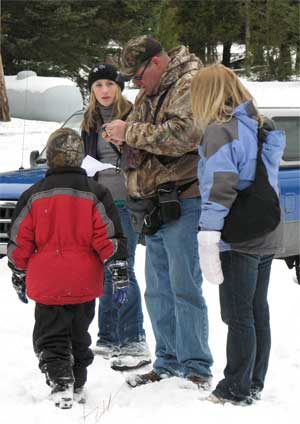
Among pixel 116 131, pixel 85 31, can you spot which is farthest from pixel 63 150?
pixel 85 31

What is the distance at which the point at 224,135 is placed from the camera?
3619 millimetres

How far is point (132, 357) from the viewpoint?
4.79 metres

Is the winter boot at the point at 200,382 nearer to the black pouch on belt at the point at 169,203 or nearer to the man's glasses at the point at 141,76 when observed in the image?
the black pouch on belt at the point at 169,203

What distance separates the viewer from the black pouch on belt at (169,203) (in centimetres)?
411

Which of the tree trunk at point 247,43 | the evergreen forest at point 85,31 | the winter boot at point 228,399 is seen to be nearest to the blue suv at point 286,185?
the winter boot at point 228,399

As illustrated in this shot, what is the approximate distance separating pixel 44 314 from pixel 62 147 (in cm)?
89

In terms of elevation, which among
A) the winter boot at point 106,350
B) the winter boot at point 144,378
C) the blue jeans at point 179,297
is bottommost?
the winter boot at point 106,350

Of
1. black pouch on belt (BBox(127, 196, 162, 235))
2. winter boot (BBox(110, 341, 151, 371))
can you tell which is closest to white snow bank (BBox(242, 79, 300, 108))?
winter boot (BBox(110, 341, 151, 371))

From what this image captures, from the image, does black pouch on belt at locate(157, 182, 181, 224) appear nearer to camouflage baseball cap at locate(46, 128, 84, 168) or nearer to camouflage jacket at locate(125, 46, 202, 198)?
camouflage jacket at locate(125, 46, 202, 198)

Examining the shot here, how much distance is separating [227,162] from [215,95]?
357mm

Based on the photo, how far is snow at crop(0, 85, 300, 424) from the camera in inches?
146

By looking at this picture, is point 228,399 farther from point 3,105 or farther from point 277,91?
point 277,91

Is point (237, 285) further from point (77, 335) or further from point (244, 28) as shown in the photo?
point (244, 28)

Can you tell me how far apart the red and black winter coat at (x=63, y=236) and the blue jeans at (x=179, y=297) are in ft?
1.17
